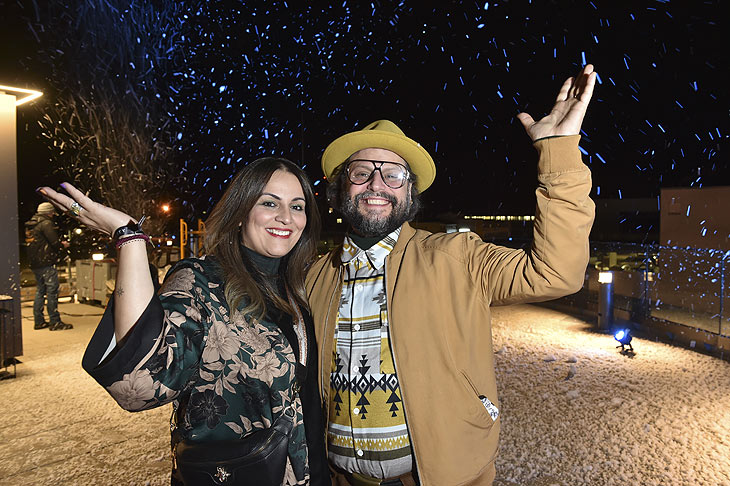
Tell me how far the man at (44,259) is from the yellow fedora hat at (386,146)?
7.59m

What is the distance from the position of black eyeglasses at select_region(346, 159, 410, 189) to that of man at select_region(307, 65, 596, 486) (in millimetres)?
360

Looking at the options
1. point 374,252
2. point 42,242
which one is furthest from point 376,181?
point 42,242

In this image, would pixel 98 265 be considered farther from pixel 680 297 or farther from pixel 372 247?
pixel 680 297

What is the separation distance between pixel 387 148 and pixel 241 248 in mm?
996

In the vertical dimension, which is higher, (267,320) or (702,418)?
(267,320)

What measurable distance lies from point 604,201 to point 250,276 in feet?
110

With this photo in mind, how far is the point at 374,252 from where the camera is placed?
2.29 m

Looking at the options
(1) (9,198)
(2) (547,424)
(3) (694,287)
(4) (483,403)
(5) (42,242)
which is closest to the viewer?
→ (4) (483,403)

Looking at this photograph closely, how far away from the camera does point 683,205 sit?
14594 mm

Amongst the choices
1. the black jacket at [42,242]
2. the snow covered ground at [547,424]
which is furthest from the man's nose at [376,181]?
the black jacket at [42,242]

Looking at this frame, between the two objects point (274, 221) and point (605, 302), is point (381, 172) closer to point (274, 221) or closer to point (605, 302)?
point (274, 221)

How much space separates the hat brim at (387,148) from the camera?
2.50 m

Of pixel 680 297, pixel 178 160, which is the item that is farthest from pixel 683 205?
pixel 178 160

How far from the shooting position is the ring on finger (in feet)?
4.94
